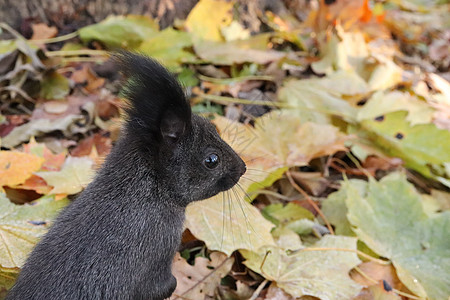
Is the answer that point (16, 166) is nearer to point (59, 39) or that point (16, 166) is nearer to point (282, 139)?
point (282, 139)

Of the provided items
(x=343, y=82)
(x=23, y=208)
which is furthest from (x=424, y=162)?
(x=23, y=208)

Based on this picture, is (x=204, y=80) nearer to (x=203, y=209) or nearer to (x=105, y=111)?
(x=105, y=111)

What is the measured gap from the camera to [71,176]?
2.06 m

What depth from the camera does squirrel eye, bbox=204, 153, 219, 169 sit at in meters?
1.67

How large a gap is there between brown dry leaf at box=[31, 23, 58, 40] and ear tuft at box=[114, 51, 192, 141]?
188 centimetres

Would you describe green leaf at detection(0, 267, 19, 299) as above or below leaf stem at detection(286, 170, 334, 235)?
above

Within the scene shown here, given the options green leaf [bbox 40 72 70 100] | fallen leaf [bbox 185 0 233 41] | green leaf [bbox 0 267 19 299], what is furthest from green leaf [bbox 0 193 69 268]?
fallen leaf [bbox 185 0 233 41]

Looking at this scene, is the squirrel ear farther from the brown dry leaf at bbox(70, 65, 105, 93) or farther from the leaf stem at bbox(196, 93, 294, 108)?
the brown dry leaf at bbox(70, 65, 105, 93)

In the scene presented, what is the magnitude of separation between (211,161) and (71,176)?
2.43ft

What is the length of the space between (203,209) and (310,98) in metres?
A: 1.22

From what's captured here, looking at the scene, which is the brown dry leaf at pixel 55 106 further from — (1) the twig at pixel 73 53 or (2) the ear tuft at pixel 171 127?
(2) the ear tuft at pixel 171 127

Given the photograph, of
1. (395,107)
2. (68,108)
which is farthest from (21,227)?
(395,107)

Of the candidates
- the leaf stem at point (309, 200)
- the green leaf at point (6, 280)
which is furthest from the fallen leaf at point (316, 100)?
the green leaf at point (6, 280)

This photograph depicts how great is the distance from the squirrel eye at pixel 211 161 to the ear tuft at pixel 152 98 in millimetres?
176
